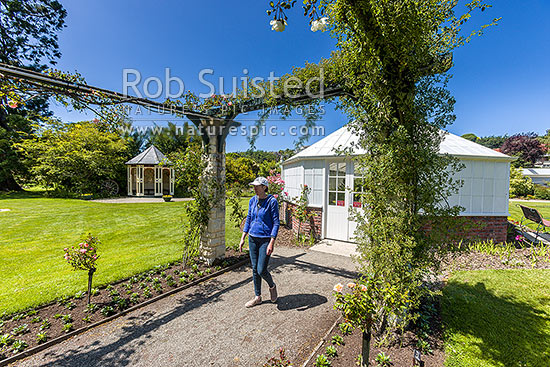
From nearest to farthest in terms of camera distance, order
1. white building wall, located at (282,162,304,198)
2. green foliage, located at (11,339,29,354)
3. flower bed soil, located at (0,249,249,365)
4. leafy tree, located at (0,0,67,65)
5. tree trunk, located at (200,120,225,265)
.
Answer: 1. green foliage, located at (11,339,29,354)
2. flower bed soil, located at (0,249,249,365)
3. tree trunk, located at (200,120,225,265)
4. white building wall, located at (282,162,304,198)
5. leafy tree, located at (0,0,67,65)

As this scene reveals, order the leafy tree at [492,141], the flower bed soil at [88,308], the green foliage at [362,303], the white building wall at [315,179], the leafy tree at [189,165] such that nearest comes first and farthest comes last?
the green foliage at [362,303], the flower bed soil at [88,308], the leafy tree at [189,165], the white building wall at [315,179], the leafy tree at [492,141]

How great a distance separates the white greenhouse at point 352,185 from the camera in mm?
5719

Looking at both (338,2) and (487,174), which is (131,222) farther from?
(487,174)

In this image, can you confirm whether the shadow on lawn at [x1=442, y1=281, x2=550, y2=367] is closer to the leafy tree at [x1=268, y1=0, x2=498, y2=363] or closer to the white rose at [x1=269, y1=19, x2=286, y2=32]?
the leafy tree at [x1=268, y1=0, x2=498, y2=363]

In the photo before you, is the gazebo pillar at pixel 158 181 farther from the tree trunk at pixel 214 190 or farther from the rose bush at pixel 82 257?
the rose bush at pixel 82 257

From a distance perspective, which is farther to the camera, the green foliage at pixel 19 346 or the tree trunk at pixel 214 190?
the tree trunk at pixel 214 190

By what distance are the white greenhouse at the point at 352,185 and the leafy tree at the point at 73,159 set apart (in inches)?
715

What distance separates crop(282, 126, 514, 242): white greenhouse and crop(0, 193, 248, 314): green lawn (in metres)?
2.89

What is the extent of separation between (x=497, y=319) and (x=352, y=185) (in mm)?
3720

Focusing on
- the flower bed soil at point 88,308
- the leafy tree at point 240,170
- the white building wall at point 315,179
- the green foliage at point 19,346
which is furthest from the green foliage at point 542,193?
the green foliage at point 19,346

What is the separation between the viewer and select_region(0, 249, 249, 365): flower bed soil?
2516 mm

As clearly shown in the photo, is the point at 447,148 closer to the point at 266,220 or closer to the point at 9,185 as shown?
the point at 266,220

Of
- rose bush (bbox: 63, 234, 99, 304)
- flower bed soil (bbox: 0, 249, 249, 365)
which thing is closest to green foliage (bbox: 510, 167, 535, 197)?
flower bed soil (bbox: 0, 249, 249, 365)

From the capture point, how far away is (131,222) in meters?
9.04
